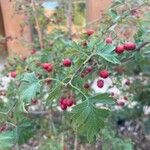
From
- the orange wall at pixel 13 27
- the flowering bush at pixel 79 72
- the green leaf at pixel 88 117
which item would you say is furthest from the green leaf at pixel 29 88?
the orange wall at pixel 13 27

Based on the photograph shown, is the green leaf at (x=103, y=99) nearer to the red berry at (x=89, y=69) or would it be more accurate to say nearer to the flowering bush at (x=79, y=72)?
the flowering bush at (x=79, y=72)

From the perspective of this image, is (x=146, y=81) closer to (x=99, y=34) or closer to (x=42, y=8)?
(x=42, y=8)

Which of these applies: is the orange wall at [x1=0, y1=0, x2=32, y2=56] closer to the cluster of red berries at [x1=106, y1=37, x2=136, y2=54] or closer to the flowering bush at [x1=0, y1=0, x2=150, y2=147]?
the flowering bush at [x1=0, y1=0, x2=150, y2=147]

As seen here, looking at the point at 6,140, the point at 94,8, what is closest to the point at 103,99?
the point at 6,140

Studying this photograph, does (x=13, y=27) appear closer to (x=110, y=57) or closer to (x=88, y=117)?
(x=110, y=57)

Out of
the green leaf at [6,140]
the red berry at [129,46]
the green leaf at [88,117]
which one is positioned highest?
the red berry at [129,46]

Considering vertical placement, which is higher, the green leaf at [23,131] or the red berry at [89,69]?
the red berry at [89,69]

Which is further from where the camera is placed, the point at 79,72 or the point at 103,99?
the point at 79,72

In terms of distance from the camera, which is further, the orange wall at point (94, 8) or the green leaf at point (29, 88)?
the orange wall at point (94, 8)

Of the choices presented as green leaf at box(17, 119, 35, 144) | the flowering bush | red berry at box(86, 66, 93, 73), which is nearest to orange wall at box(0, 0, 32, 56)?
the flowering bush
